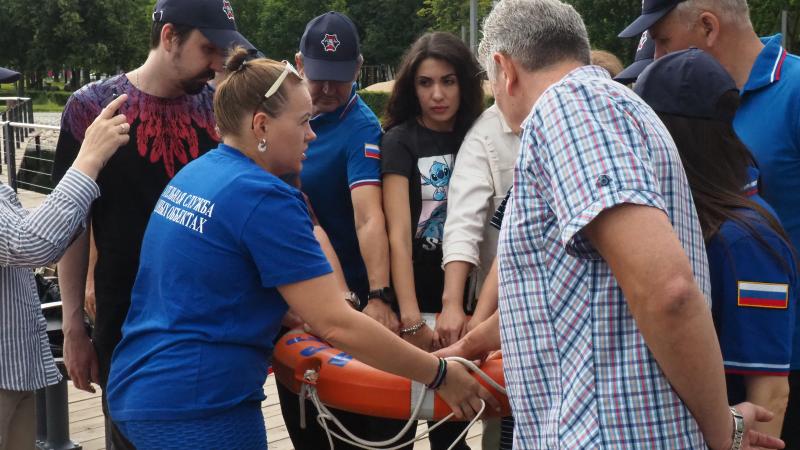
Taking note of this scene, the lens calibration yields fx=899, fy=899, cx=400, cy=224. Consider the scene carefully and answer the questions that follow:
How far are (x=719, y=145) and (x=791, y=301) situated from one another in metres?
0.34

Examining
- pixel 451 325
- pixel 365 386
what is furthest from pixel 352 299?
pixel 365 386

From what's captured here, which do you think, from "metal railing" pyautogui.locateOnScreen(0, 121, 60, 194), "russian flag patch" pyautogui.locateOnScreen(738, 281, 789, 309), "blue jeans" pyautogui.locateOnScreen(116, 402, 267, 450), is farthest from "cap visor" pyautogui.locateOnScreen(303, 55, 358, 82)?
"metal railing" pyautogui.locateOnScreen(0, 121, 60, 194)

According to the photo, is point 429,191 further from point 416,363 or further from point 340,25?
point 416,363

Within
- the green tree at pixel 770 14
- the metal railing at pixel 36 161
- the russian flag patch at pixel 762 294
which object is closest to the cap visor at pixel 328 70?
the russian flag patch at pixel 762 294

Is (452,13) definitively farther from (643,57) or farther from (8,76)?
(8,76)

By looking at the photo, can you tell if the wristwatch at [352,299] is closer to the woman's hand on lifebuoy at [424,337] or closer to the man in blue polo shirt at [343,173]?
the man in blue polo shirt at [343,173]

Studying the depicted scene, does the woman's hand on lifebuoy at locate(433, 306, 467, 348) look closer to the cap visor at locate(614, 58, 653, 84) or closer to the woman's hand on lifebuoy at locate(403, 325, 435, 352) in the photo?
the woman's hand on lifebuoy at locate(403, 325, 435, 352)

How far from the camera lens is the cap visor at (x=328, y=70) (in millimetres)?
3014

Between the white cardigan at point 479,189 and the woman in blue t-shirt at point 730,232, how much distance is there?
1008mm

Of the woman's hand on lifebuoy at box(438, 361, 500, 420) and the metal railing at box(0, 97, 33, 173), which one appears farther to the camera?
the metal railing at box(0, 97, 33, 173)

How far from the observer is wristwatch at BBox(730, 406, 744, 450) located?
166cm

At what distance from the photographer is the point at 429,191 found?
2.96 metres

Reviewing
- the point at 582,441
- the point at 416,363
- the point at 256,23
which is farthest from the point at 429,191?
the point at 256,23

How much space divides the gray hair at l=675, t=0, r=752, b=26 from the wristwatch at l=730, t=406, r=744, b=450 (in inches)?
49.8
